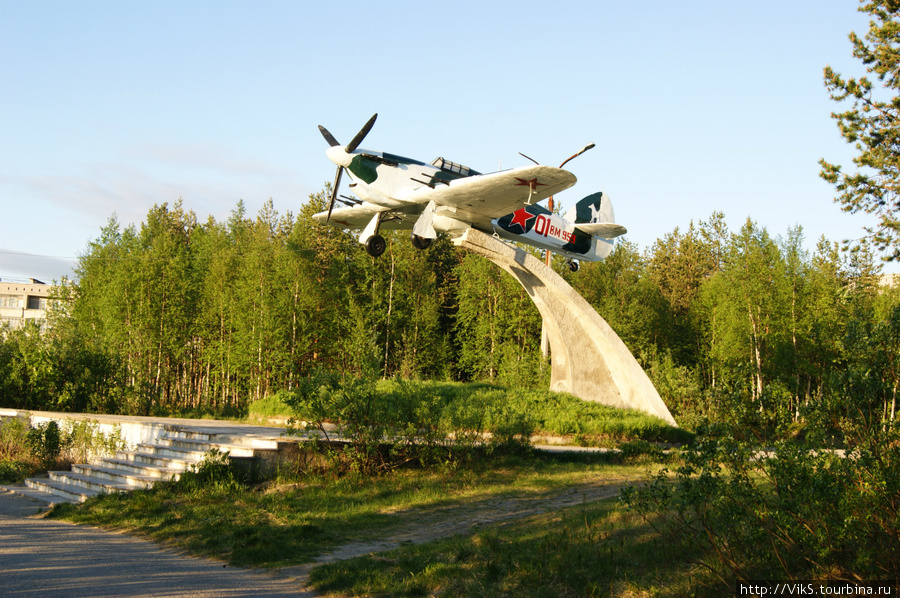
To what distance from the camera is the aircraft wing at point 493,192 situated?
14359 millimetres

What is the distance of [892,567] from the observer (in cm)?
475

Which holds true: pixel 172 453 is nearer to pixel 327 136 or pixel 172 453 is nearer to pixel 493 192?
pixel 493 192

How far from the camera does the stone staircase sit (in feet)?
36.4

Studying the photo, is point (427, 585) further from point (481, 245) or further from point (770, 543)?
point (481, 245)

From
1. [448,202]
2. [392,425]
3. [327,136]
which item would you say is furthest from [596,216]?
[392,425]

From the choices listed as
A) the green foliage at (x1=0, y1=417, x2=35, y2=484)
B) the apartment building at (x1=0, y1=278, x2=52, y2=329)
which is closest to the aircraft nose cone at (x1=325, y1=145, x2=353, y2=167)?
the green foliage at (x1=0, y1=417, x2=35, y2=484)

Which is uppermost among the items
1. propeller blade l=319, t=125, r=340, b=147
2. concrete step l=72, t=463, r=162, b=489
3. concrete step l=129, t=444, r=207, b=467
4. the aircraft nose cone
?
propeller blade l=319, t=125, r=340, b=147

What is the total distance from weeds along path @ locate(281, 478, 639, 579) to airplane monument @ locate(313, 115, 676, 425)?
785cm

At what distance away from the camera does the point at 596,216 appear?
2155 centimetres

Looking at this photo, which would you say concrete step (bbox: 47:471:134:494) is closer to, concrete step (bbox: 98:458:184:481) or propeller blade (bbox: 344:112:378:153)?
concrete step (bbox: 98:458:184:481)

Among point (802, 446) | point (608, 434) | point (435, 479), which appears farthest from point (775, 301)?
point (802, 446)

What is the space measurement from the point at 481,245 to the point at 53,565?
12706mm

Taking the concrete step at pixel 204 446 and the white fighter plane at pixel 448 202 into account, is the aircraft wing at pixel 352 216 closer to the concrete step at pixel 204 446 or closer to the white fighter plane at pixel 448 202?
the white fighter plane at pixel 448 202

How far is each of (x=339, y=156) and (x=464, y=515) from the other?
11322 mm
